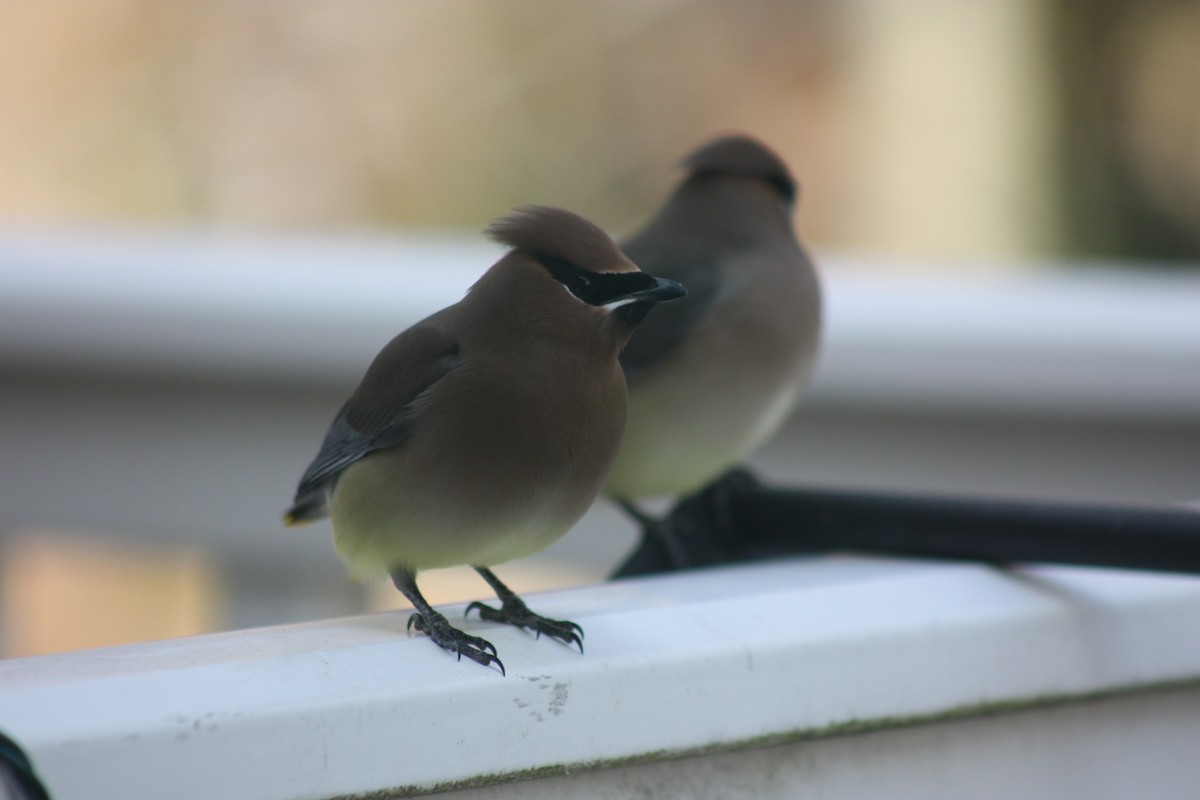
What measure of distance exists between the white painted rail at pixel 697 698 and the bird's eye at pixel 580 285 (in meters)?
0.36

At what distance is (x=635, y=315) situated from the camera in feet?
5.27

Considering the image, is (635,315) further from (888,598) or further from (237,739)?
(237,739)

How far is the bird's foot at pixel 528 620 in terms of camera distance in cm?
153

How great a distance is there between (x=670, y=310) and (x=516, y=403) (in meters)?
1.01

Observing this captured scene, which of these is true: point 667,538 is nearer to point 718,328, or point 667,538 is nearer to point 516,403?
point 718,328

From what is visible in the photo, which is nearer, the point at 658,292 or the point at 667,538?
the point at 658,292

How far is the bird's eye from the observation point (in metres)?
1.60

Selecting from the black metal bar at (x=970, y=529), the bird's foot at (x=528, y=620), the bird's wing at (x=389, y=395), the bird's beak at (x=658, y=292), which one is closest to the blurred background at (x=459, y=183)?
the black metal bar at (x=970, y=529)

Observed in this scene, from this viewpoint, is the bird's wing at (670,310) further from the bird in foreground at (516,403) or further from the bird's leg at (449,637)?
the bird's leg at (449,637)

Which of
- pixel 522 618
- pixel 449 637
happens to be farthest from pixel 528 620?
pixel 449 637

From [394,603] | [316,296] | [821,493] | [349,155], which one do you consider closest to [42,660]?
[821,493]

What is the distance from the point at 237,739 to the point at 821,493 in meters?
1.24

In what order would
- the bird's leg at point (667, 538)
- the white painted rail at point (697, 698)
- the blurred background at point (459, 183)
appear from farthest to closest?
the blurred background at point (459, 183) < the bird's leg at point (667, 538) < the white painted rail at point (697, 698)

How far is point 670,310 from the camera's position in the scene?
258 cm
